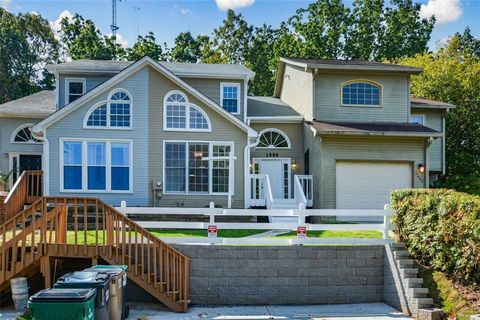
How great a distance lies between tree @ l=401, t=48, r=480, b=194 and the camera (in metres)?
24.0

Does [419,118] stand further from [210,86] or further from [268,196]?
[210,86]

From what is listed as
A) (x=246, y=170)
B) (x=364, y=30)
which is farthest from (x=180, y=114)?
(x=364, y=30)

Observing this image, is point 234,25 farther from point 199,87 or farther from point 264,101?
Result: point 199,87

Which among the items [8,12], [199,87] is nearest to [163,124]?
[199,87]

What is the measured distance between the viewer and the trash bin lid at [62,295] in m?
6.06

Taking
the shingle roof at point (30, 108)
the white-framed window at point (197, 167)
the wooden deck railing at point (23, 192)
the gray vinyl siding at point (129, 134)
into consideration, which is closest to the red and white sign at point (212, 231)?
the white-framed window at point (197, 167)

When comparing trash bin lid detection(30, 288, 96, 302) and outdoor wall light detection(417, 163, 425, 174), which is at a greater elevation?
outdoor wall light detection(417, 163, 425, 174)

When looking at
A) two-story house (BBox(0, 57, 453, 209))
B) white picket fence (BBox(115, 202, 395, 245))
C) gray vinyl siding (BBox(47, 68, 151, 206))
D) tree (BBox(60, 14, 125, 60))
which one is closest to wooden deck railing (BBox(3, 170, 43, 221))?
two-story house (BBox(0, 57, 453, 209))

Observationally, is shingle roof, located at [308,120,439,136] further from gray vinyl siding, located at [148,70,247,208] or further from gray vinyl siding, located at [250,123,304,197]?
gray vinyl siding, located at [148,70,247,208]

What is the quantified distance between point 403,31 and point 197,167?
91.6ft

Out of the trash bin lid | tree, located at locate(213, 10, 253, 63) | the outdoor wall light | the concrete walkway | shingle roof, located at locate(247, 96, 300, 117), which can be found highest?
tree, located at locate(213, 10, 253, 63)

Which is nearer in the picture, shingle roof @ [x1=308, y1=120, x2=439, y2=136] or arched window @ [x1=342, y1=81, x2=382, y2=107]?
shingle roof @ [x1=308, y1=120, x2=439, y2=136]

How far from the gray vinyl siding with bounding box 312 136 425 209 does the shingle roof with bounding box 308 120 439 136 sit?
38 cm

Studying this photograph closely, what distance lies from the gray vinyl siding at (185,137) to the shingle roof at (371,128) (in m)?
2.96
